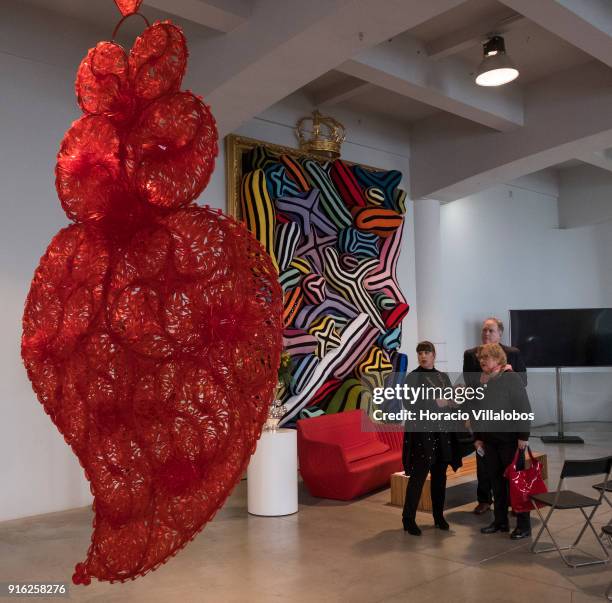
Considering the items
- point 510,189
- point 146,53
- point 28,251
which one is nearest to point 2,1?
point 28,251

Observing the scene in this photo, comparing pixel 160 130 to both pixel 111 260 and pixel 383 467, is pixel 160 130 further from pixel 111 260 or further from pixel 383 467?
pixel 383 467

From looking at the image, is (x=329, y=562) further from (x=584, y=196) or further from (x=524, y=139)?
(x=584, y=196)

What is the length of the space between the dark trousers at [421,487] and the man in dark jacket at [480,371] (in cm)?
53

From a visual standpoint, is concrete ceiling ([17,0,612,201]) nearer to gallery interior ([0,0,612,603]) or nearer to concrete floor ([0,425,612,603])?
gallery interior ([0,0,612,603])

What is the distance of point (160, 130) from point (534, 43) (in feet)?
20.5

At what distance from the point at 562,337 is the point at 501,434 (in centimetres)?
571

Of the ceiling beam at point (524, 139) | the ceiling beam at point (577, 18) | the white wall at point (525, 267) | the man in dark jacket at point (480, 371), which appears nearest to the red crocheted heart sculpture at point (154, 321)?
the man in dark jacket at point (480, 371)

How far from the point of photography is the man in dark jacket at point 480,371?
590 cm

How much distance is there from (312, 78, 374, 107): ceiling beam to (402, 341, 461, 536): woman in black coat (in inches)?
143

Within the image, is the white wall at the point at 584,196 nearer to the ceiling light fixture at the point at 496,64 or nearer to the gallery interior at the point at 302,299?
the gallery interior at the point at 302,299

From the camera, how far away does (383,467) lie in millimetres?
6809

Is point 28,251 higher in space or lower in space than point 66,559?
higher

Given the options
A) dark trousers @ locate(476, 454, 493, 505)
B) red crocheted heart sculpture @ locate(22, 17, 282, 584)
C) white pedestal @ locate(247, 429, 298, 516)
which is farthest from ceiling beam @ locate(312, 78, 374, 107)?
red crocheted heart sculpture @ locate(22, 17, 282, 584)

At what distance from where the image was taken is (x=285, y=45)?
546 centimetres
